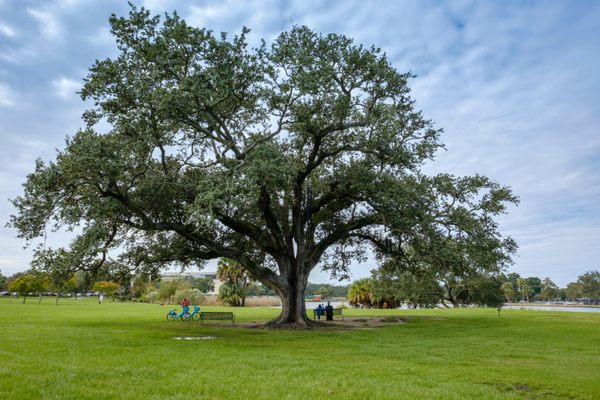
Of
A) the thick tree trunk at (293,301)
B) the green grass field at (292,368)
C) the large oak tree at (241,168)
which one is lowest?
the green grass field at (292,368)

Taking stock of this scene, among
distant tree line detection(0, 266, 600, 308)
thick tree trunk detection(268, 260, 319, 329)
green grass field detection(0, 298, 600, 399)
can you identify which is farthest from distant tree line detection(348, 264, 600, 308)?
green grass field detection(0, 298, 600, 399)

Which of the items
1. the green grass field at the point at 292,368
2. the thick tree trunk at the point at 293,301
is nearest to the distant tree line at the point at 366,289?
the thick tree trunk at the point at 293,301

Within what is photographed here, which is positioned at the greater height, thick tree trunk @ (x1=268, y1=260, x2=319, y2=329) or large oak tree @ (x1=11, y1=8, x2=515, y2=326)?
large oak tree @ (x1=11, y1=8, x2=515, y2=326)

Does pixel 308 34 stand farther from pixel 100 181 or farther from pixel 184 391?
pixel 184 391

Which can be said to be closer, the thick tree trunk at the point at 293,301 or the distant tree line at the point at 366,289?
the thick tree trunk at the point at 293,301

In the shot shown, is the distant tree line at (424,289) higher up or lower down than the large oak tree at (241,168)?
lower down

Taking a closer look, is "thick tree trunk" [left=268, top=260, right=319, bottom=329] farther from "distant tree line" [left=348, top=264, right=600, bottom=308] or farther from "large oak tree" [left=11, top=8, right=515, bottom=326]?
"distant tree line" [left=348, top=264, right=600, bottom=308]

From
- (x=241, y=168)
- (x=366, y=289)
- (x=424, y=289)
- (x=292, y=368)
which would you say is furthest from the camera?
(x=366, y=289)

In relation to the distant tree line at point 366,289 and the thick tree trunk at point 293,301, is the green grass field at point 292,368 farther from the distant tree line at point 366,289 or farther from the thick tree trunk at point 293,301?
the distant tree line at point 366,289

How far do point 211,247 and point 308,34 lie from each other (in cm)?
1180

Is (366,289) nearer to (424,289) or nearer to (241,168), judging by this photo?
(424,289)

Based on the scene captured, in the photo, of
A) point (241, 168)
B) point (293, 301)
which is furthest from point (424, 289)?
point (241, 168)

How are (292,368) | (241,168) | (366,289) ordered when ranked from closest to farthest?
(292,368), (241,168), (366,289)

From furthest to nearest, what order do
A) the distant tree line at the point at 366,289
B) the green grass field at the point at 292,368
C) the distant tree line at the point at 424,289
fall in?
the distant tree line at the point at 366,289 → the distant tree line at the point at 424,289 → the green grass field at the point at 292,368
